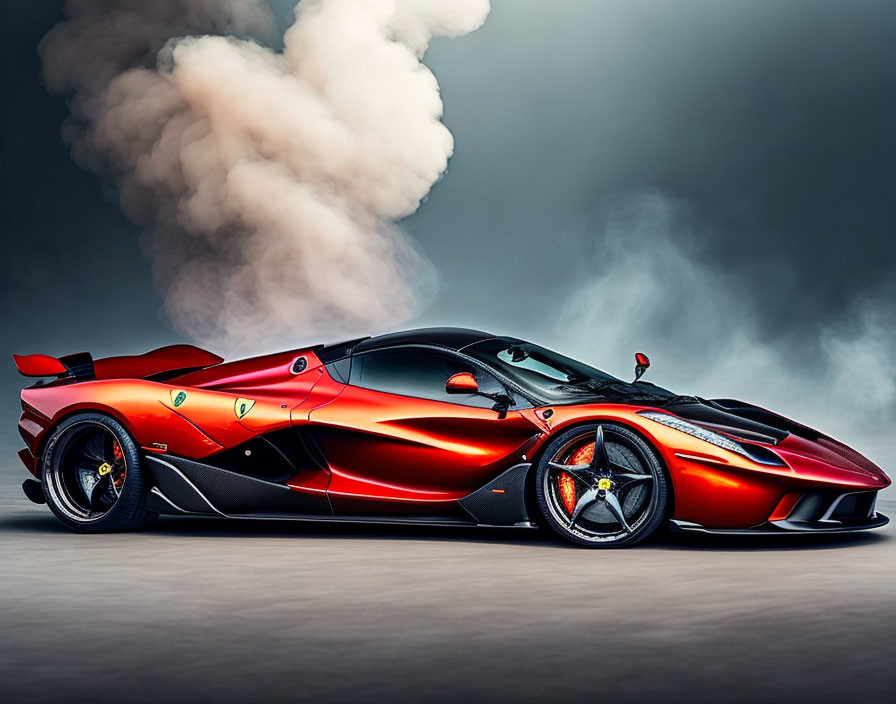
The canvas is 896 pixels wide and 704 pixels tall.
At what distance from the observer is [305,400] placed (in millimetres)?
8555

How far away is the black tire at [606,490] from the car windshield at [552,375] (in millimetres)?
324

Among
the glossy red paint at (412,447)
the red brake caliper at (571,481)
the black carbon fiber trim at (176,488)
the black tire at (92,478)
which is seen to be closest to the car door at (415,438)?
the glossy red paint at (412,447)

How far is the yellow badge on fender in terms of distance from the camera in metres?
8.65

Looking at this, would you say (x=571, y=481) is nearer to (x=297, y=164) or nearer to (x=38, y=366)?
(x=38, y=366)

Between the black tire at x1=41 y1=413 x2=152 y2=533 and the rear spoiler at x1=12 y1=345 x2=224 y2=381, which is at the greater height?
the rear spoiler at x1=12 y1=345 x2=224 y2=381

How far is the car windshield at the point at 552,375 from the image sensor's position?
27.2 feet

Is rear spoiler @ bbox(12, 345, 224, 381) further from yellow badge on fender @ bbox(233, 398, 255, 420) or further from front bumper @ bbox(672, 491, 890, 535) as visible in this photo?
front bumper @ bbox(672, 491, 890, 535)

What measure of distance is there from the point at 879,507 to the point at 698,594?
4781mm

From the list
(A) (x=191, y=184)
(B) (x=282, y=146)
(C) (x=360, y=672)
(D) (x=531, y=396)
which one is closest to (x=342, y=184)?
(B) (x=282, y=146)

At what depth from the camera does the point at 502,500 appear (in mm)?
8023

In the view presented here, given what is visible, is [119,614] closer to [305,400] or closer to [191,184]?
[305,400]

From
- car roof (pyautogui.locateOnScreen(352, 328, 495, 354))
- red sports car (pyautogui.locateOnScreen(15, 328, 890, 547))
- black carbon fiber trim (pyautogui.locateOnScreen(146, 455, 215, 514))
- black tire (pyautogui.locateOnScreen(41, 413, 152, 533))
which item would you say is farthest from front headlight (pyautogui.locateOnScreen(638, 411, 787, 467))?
black tire (pyautogui.locateOnScreen(41, 413, 152, 533))

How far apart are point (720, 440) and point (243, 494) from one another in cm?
269

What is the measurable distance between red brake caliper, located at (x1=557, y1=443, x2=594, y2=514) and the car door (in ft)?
0.80
